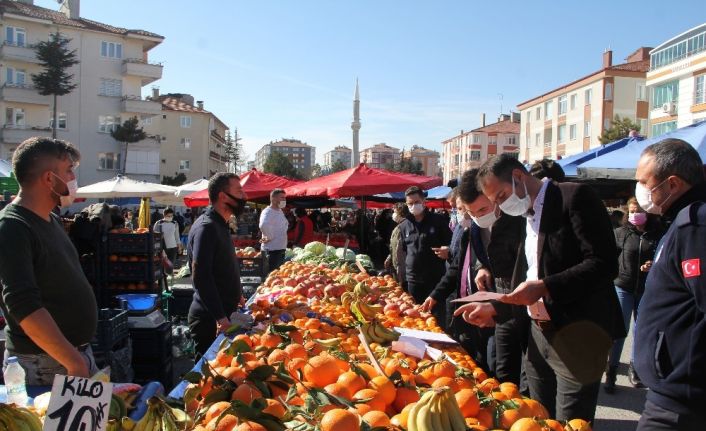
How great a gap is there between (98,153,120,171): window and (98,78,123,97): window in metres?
4.65

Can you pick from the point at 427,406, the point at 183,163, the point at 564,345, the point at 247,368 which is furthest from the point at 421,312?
the point at 183,163

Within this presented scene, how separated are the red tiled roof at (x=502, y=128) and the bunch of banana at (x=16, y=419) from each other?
273 feet

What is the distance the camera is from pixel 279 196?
900 cm

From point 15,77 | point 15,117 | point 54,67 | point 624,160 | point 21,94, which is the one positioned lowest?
point 624,160

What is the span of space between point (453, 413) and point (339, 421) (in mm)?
363

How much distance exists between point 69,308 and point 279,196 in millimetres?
6332

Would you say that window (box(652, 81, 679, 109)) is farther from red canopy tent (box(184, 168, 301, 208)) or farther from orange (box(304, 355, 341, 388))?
orange (box(304, 355, 341, 388))

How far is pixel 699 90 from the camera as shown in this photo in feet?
106

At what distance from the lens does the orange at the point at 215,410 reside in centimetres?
185

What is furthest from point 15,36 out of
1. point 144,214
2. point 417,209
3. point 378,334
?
point 378,334

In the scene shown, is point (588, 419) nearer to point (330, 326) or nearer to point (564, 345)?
point (564, 345)

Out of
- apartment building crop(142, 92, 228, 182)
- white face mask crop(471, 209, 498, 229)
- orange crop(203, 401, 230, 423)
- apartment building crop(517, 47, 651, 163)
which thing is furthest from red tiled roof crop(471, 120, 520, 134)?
orange crop(203, 401, 230, 423)

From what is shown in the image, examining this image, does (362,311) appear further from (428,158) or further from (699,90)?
(428,158)

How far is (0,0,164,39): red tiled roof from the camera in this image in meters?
37.8
